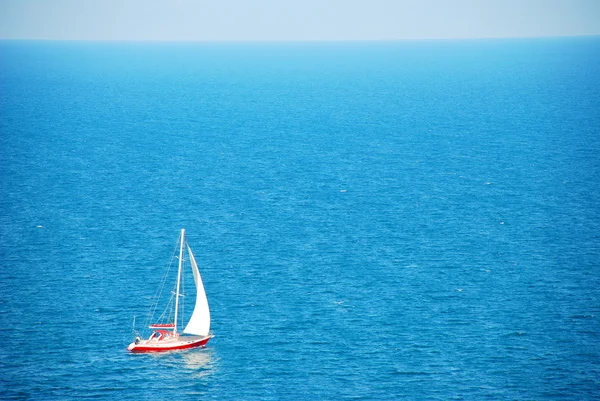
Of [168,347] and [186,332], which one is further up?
[186,332]

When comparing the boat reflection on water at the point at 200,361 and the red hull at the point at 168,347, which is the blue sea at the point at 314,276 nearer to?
the boat reflection on water at the point at 200,361

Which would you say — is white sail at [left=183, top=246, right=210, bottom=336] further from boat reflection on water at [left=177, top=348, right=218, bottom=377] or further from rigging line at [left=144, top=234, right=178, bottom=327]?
rigging line at [left=144, top=234, right=178, bottom=327]

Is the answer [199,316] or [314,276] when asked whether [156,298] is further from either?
[314,276]

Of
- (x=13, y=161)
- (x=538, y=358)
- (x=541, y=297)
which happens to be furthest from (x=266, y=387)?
(x=13, y=161)

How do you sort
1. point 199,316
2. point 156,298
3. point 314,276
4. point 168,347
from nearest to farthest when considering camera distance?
point 168,347 < point 199,316 < point 156,298 < point 314,276

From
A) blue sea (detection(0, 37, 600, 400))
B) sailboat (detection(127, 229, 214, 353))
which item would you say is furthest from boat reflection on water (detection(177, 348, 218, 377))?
sailboat (detection(127, 229, 214, 353))

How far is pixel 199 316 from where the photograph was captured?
287 feet

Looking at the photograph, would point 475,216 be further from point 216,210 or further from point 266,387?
point 266,387

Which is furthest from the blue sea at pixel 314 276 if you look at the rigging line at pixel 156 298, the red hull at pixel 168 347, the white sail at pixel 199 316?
the white sail at pixel 199 316

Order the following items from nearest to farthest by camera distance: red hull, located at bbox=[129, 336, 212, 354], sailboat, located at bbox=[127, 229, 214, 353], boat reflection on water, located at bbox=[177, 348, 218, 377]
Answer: boat reflection on water, located at bbox=[177, 348, 218, 377] < red hull, located at bbox=[129, 336, 212, 354] < sailboat, located at bbox=[127, 229, 214, 353]

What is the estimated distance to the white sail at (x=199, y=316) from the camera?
87.4 metres

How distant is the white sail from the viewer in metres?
87.4

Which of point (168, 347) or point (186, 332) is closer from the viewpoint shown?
point (168, 347)

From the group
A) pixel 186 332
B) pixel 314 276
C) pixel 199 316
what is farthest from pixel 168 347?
pixel 314 276
